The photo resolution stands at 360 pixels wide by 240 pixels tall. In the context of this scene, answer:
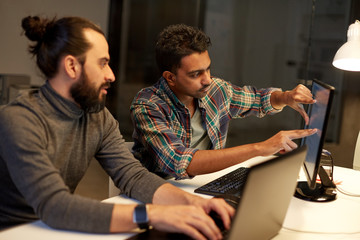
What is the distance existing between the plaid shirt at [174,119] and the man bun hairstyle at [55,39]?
555mm

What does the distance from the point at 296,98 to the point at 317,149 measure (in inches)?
24.7

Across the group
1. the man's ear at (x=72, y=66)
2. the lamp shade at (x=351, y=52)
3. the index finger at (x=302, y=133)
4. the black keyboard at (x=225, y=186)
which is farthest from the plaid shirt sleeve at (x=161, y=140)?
the lamp shade at (x=351, y=52)

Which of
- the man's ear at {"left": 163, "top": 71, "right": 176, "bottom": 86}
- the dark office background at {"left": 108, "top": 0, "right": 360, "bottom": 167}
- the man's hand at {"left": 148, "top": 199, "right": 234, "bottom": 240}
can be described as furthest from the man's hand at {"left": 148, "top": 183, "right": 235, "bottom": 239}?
the dark office background at {"left": 108, "top": 0, "right": 360, "bottom": 167}

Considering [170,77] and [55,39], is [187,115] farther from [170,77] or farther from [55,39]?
[55,39]

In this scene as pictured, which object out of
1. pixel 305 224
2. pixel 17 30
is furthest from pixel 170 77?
pixel 17 30

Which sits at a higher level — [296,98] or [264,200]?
[296,98]

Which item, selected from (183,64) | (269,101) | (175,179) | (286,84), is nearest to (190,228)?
(175,179)

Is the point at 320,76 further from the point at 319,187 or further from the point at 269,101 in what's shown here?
the point at 319,187

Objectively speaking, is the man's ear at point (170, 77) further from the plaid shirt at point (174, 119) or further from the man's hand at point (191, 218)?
the man's hand at point (191, 218)

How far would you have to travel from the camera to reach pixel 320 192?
69.1 inches

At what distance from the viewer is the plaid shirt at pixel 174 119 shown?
71.4 inches

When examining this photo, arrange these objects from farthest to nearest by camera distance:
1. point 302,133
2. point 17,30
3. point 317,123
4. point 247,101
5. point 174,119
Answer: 1. point 17,30
2. point 247,101
3. point 174,119
4. point 302,133
5. point 317,123

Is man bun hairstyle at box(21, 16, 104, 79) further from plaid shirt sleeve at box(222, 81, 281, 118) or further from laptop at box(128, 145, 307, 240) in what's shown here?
plaid shirt sleeve at box(222, 81, 281, 118)

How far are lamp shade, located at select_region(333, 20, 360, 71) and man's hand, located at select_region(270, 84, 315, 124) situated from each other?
0.20m
